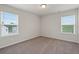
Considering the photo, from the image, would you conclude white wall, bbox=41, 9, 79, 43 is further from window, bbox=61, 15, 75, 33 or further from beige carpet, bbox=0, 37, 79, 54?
beige carpet, bbox=0, 37, 79, 54

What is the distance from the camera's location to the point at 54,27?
5.93m

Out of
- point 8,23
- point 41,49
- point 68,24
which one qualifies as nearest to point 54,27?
point 68,24

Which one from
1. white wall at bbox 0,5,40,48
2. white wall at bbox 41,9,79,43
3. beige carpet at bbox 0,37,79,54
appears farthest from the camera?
white wall at bbox 41,9,79,43

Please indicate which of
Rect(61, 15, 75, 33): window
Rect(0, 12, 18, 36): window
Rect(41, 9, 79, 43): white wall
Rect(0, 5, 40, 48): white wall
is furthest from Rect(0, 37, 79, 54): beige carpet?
Rect(61, 15, 75, 33): window

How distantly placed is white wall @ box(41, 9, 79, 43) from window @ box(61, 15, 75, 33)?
0.85ft

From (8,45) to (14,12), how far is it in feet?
5.74

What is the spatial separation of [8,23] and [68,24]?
372cm

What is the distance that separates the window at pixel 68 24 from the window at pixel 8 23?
3.19m

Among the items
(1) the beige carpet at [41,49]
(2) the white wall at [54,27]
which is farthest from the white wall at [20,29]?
(2) the white wall at [54,27]

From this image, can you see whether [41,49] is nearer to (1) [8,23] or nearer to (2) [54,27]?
(1) [8,23]

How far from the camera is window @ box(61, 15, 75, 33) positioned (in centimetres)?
468

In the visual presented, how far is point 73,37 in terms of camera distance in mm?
4516
